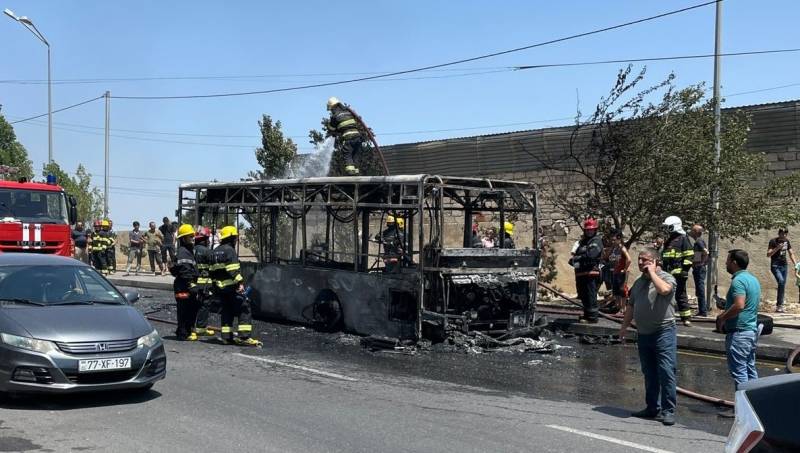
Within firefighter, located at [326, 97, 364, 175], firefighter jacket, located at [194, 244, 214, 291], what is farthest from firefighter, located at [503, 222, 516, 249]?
firefighter jacket, located at [194, 244, 214, 291]

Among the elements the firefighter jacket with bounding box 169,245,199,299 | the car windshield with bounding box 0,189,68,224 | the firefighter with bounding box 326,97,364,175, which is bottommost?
the firefighter jacket with bounding box 169,245,199,299

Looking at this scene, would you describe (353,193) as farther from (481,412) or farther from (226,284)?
(481,412)

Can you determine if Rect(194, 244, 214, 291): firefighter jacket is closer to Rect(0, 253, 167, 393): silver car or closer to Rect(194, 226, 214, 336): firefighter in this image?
Rect(194, 226, 214, 336): firefighter

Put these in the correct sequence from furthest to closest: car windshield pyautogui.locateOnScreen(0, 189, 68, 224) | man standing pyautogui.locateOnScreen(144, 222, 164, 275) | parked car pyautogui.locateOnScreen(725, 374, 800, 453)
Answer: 1. man standing pyautogui.locateOnScreen(144, 222, 164, 275)
2. car windshield pyautogui.locateOnScreen(0, 189, 68, 224)
3. parked car pyautogui.locateOnScreen(725, 374, 800, 453)

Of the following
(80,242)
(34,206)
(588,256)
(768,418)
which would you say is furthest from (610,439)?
(80,242)

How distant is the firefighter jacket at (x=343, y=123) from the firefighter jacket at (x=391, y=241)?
3.25 metres

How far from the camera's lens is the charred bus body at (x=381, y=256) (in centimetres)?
1064

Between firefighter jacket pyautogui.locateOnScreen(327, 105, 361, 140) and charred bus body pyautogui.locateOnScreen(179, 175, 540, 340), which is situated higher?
firefighter jacket pyautogui.locateOnScreen(327, 105, 361, 140)

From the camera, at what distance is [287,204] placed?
41.0 ft

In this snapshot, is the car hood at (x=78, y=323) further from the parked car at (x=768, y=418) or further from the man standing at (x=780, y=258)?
the man standing at (x=780, y=258)

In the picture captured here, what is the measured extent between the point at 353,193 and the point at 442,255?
1.88 m

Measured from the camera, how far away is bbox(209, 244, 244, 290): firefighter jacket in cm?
1064

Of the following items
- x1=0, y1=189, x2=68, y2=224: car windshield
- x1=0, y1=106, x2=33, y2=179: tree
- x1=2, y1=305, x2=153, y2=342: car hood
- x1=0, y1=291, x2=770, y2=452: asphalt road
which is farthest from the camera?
x1=0, y1=106, x2=33, y2=179: tree

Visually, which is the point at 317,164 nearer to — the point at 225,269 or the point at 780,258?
the point at 225,269
